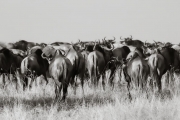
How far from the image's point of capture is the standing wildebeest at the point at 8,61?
1288 centimetres

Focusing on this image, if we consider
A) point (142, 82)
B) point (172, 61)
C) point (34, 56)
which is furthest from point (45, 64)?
point (172, 61)

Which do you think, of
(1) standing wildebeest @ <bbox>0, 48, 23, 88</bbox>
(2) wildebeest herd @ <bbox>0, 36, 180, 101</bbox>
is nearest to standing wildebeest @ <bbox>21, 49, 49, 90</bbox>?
(2) wildebeest herd @ <bbox>0, 36, 180, 101</bbox>

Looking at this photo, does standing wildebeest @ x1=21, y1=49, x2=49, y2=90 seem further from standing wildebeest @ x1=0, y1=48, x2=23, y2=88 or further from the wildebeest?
the wildebeest

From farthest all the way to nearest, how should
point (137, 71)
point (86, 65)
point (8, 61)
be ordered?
point (8, 61), point (86, 65), point (137, 71)

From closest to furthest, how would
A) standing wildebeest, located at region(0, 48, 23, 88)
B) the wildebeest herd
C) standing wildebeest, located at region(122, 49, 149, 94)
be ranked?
1. the wildebeest herd
2. standing wildebeest, located at region(122, 49, 149, 94)
3. standing wildebeest, located at region(0, 48, 23, 88)

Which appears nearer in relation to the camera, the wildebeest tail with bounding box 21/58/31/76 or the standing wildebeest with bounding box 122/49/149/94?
the standing wildebeest with bounding box 122/49/149/94

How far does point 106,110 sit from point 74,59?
2750 mm

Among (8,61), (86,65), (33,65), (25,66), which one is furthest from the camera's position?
(8,61)

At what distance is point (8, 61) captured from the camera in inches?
531

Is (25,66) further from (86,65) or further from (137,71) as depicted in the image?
(137,71)

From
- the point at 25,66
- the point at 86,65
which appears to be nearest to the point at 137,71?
the point at 86,65

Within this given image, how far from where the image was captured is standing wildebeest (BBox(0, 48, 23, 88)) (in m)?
12.9

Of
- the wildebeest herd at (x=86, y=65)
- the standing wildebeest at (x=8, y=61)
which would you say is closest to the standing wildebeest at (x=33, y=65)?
the wildebeest herd at (x=86, y=65)

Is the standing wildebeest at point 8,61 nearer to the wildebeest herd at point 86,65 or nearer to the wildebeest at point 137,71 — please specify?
the wildebeest herd at point 86,65
